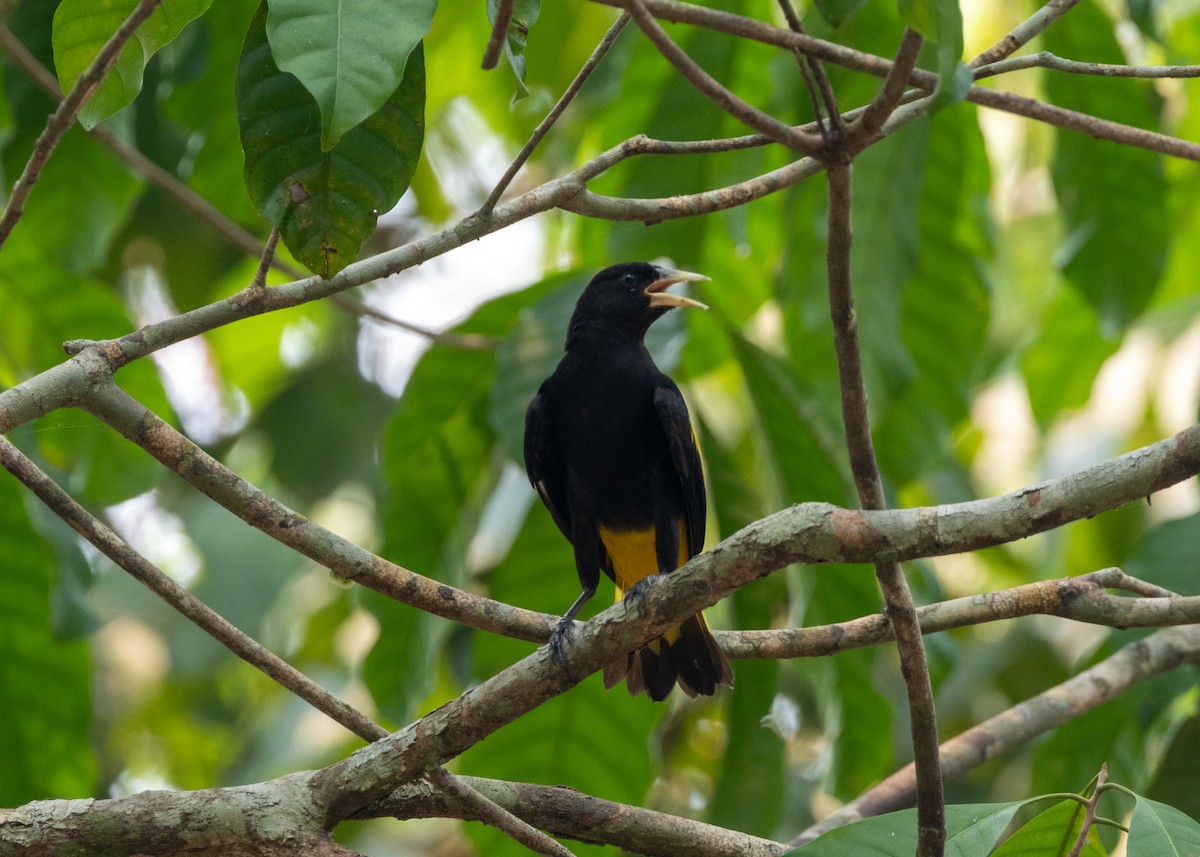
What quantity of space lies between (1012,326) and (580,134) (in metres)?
3.24

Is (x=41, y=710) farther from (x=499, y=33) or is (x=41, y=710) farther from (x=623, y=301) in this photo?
(x=499, y=33)

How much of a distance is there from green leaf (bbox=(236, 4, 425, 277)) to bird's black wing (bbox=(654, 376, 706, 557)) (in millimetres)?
1823

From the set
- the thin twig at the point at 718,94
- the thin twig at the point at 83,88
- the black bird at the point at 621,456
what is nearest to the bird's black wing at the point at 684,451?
the black bird at the point at 621,456

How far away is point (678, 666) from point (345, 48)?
2352 millimetres

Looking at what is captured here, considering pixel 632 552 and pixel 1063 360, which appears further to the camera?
pixel 1063 360

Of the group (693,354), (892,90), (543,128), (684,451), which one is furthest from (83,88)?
(693,354)

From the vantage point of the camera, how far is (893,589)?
255 centimetres

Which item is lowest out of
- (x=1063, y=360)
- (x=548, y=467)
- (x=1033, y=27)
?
(x=1033, y=27)

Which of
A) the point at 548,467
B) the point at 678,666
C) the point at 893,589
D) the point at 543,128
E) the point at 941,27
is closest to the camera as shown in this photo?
the point at 941,27

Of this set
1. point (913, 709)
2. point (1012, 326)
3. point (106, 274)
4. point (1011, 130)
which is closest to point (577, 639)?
point (913, 709)

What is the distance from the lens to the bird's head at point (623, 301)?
4508 mm

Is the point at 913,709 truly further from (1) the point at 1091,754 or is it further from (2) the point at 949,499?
(2) the point at 949,499

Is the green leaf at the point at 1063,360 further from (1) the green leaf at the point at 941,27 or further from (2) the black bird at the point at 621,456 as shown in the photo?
(1) the green leaf at the point at 941,27

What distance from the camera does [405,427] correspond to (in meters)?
4.46
